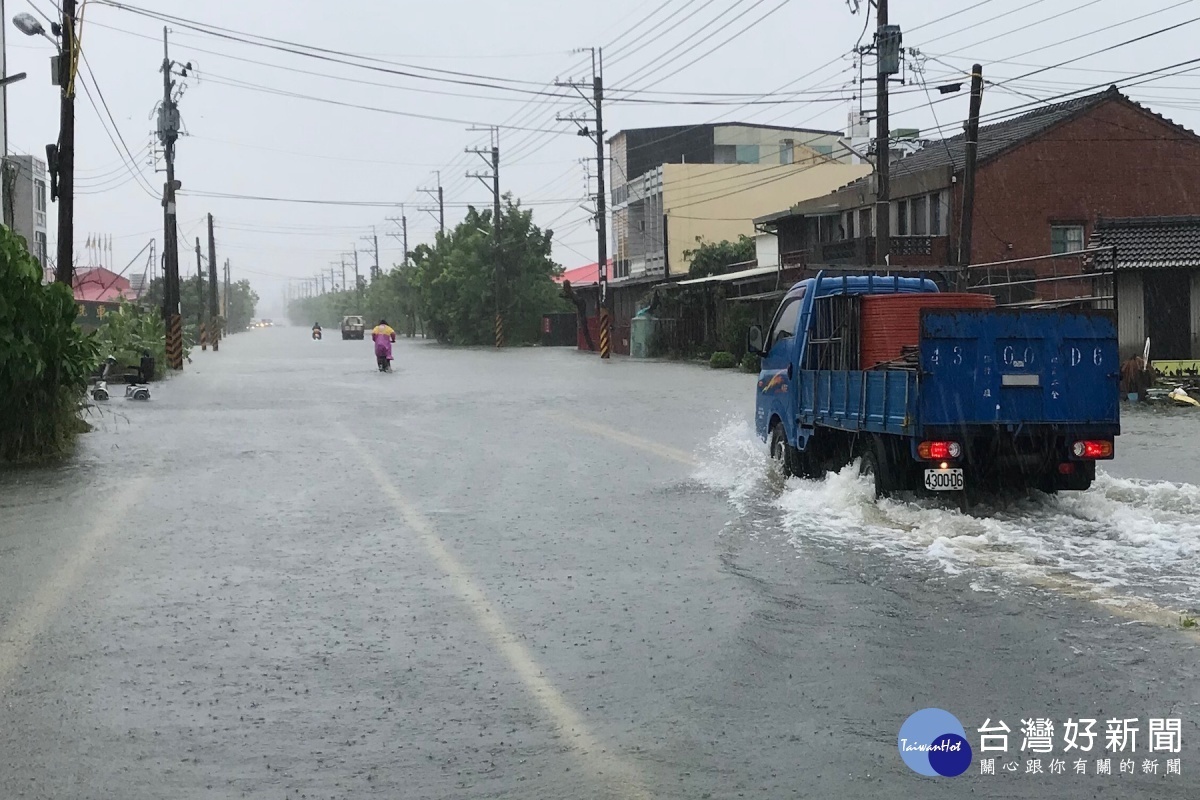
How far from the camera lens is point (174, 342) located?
4488cm

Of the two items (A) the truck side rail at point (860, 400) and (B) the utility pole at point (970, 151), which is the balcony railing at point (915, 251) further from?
(A) the truck side rail at point (860, 400)

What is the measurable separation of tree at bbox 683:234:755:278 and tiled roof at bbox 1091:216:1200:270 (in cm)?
2732

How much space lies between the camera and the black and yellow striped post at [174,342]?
4481 centimetres

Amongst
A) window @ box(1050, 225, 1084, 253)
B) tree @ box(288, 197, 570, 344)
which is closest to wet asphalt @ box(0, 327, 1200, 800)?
window @ box(1050, 225, 1084, 253)

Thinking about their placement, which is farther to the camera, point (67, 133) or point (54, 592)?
point (67, 133)

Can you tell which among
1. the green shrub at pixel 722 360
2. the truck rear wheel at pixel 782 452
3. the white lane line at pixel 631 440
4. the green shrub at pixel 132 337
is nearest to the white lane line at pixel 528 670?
the truck rear wheel at pixel 782 452

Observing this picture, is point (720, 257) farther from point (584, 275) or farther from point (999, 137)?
point (584, 275)

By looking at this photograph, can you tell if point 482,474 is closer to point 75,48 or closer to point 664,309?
point 75,48

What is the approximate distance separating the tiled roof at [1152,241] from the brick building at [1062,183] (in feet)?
24.6

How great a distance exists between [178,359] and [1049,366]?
38.2m

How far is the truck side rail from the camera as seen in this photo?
10648 millimetres

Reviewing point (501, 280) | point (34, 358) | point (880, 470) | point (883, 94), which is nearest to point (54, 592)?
point (880, 470)

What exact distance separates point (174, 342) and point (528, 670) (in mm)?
40613

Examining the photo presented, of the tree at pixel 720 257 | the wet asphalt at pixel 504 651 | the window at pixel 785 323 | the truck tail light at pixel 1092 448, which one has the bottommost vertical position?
the wet asphalt at pixel 504 651
